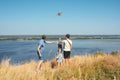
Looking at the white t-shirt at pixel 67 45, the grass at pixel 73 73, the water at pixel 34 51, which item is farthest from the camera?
the water at pixel 34 51

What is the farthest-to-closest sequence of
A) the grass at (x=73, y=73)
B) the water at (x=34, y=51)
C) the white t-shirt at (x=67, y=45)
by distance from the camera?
the water at (x=34, y=51) < the white t-shirt at (x=67, y=45) < the grass at (x=73, y=73)

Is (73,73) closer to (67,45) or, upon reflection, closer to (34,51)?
(67,45)

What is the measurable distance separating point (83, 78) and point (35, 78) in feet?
6.27

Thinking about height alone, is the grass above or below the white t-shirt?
below

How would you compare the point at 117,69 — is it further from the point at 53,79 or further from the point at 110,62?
the point at 53,79

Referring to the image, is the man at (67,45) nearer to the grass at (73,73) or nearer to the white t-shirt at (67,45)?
the white t-shirt at (67,45)

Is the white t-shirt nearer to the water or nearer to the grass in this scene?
the water

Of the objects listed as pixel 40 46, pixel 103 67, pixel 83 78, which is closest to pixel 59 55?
pixel 40 46

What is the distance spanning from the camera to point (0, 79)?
822 centimetres

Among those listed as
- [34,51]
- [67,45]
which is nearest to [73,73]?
[67,45]

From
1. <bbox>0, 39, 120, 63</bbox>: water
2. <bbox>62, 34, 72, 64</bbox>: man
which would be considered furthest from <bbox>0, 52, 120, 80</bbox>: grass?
<bbox>0, 39, 120, 63</bbox>: water

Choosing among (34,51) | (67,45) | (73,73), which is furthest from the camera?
(34,51)

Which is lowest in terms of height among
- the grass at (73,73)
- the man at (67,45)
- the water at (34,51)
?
the water at (34,51)

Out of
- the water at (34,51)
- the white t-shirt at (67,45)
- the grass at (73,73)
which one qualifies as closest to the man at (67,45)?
the white t-shirt at (67,45)
